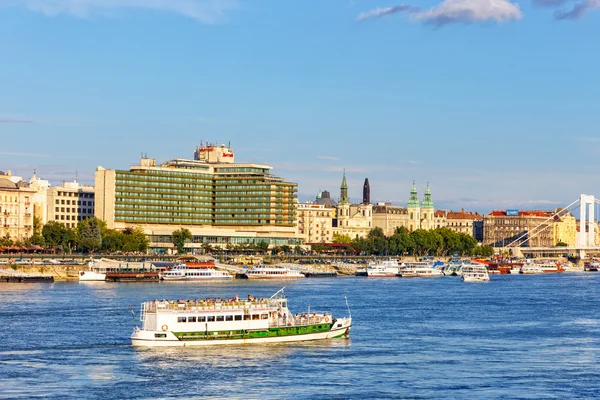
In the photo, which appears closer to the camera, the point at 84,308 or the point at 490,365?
the point at 490,365

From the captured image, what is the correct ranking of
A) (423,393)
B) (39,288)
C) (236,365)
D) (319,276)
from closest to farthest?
(423,393) < (236,365) < (39,288) < (319,276)

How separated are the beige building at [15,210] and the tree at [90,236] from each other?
31.4 feet

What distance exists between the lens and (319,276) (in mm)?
177750

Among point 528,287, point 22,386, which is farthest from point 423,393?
point 528,287

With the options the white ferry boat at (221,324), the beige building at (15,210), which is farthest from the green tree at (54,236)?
the white ferry boat at (221,324)

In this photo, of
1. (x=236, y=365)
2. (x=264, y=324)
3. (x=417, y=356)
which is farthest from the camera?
(x=264, y=324)

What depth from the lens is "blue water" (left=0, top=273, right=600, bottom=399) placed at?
52875 millimetres

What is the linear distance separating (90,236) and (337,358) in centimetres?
12820

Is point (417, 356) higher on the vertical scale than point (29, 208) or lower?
lower

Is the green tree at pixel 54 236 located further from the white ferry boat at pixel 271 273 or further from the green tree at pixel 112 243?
the white ferry boat at pixel 271 273

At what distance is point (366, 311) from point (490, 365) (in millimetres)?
33051

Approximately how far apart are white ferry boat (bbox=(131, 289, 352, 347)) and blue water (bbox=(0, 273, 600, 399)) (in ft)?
3.76

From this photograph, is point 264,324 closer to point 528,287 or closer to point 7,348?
point 7,348

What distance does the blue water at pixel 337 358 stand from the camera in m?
52.9
